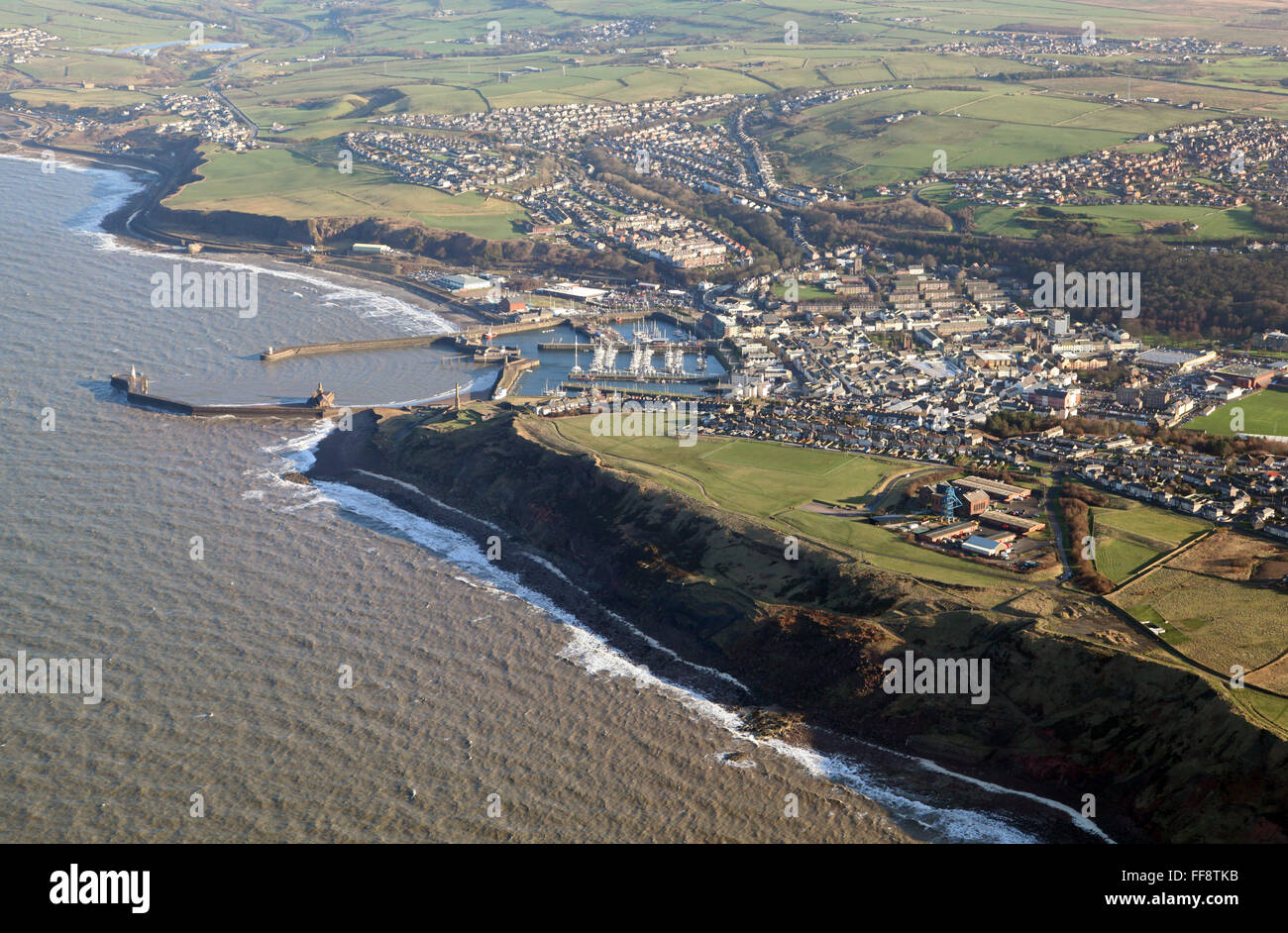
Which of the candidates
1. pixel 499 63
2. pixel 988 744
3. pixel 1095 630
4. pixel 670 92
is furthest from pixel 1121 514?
pixel 499 63

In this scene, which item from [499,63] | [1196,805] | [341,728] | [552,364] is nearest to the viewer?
[1196,805]

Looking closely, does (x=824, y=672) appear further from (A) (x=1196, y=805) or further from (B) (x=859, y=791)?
(A) (x=1196, y=805)

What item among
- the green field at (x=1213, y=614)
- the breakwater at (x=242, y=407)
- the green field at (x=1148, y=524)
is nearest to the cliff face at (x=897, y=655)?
the green field at (x=1213, y=614)

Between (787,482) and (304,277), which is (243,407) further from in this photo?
(304,277)

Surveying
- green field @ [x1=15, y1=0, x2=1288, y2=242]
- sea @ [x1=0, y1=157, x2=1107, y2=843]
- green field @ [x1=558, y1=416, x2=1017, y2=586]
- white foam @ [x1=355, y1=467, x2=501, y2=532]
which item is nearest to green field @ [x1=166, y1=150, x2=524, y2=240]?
green field @ [x1=15, y1=0, x2=1288, y2=242]

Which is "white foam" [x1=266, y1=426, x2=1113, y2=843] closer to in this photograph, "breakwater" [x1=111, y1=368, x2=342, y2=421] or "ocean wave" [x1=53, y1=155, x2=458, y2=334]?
"breakwater" [x1=111, y1=368, x2=342, y2=421]

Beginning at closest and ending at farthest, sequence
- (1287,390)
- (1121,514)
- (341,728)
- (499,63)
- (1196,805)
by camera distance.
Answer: (1196,805)
(341,728)
(1121,514)
(1287,390)
(499,63)
